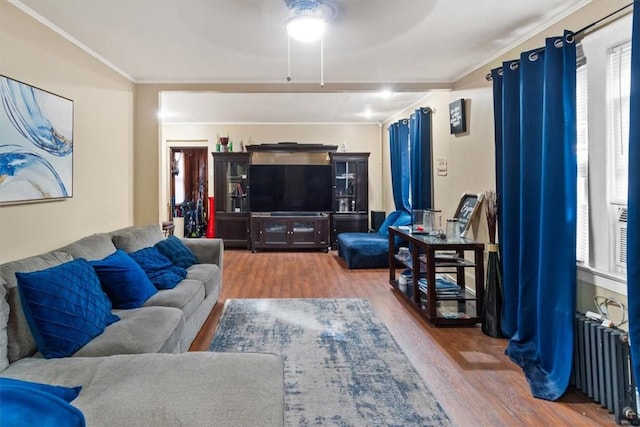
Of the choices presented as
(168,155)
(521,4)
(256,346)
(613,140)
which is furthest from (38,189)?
(168,155)

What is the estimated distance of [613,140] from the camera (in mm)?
2125

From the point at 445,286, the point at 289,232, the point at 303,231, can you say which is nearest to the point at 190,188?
the point at 289,232

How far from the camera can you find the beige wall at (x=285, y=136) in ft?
24.1

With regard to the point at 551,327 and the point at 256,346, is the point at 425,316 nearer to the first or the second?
the point at 551,327

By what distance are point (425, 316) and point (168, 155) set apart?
6.30 m

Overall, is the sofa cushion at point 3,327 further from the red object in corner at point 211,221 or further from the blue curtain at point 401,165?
the red object in corner at point 211,221

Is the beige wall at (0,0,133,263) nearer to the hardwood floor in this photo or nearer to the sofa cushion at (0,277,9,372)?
the sofa cushion at (0,277,9,372)

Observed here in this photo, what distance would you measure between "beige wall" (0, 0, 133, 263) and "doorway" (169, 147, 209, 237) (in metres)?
3.86

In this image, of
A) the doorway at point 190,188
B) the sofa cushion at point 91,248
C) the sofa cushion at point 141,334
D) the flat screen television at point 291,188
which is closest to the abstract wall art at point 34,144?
the sofa cushion at point 91,248

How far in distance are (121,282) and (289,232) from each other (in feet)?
15.1

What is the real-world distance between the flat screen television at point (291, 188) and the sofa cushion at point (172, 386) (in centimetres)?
547

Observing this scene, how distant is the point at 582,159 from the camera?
2396mm

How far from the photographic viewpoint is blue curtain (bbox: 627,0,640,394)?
169cm

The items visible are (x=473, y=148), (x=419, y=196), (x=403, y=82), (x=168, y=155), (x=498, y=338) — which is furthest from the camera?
(x=168, y=155)
